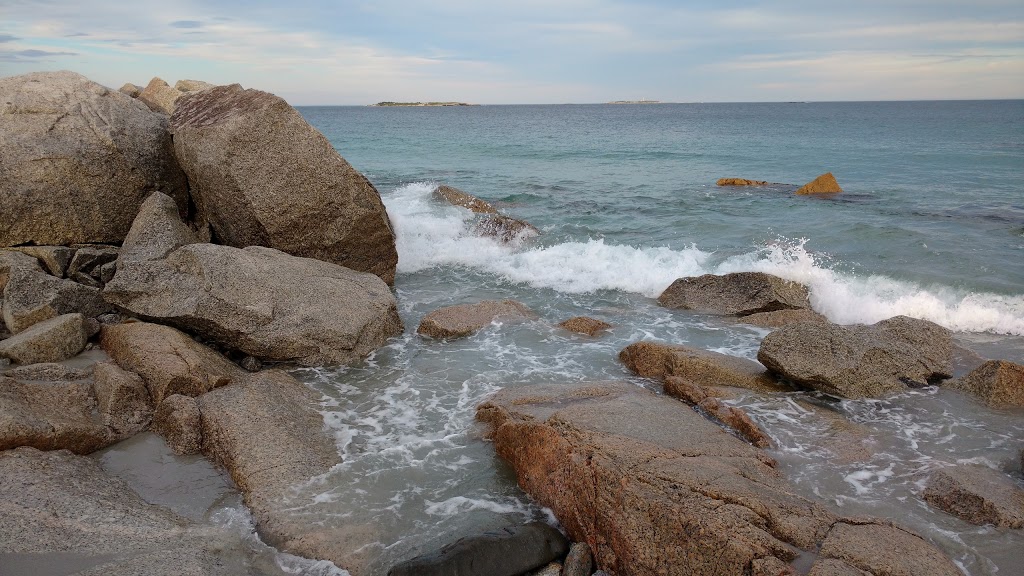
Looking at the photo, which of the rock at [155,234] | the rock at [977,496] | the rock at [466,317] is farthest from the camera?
the rock at [466,317]

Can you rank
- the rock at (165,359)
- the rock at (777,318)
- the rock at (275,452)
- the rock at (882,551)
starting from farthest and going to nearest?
the rock at (777,318) → the rock at (165,359) → the rock at (275,452) → the rock at (882,551)

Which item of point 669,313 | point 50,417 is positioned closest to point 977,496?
point 669,313

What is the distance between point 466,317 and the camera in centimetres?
899

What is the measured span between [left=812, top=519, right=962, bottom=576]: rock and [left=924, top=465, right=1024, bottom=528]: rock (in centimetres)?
96

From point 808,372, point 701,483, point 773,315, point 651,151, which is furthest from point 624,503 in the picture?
point 651,151

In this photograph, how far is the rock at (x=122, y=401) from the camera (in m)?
5.65

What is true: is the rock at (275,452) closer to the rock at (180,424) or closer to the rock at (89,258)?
the rock at (180,424)

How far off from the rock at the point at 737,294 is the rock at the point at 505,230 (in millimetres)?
4840

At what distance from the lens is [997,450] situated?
19.0 feet

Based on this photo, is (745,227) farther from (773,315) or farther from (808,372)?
(808,372)

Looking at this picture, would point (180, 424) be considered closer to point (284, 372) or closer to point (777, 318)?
point (284, 372)

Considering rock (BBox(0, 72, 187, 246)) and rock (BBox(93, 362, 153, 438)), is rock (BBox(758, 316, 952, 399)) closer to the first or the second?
rock (BBox(93, 362, 153, 438))

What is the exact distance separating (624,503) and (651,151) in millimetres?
33306

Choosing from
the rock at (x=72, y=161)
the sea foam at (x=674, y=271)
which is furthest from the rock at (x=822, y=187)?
the rock at (x=72, y=161)
